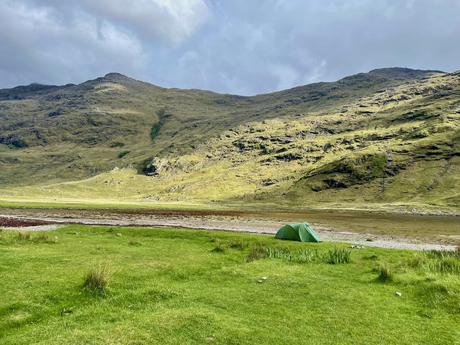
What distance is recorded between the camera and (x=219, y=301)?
1858cm

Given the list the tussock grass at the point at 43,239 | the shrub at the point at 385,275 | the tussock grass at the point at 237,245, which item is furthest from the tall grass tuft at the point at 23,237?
the shrub at the point at 385,275

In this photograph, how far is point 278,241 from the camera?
43.2 m

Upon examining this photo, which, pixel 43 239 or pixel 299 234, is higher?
pixel 43 239

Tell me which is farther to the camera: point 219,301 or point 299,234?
point 299,234

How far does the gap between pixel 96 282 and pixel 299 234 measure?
29.3 m

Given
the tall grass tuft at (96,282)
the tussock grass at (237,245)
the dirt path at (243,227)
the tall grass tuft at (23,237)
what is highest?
the tall grass tuft at (23,237)

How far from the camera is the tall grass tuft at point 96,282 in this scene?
18956 millimetres

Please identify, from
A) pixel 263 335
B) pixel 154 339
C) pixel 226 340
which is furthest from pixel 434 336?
pixel 154 339

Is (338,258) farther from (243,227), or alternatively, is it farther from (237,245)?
(243,227)

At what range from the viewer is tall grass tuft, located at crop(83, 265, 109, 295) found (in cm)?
1896

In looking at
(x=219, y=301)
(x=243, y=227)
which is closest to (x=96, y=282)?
(x=219, y=301)

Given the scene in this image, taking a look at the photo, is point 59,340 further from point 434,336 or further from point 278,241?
point 278,241

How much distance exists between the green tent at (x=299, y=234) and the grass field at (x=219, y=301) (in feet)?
49.9

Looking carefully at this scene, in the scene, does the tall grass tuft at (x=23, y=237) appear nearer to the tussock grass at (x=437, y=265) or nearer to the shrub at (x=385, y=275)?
the shrub at (x=385, y=275)
